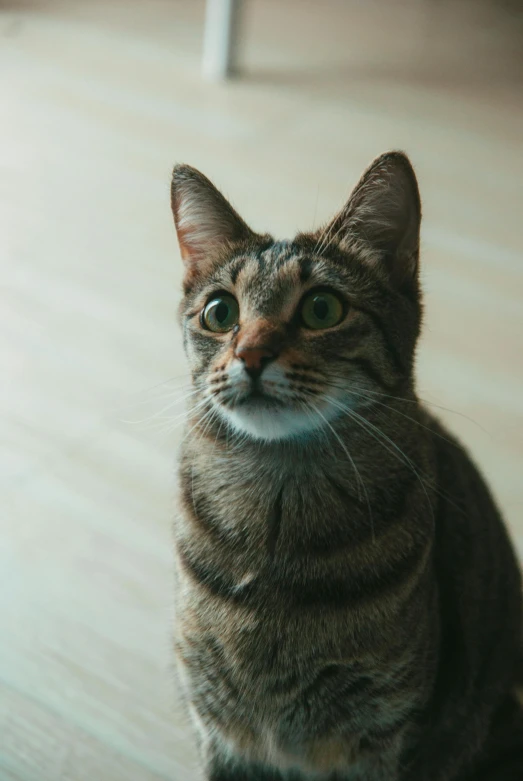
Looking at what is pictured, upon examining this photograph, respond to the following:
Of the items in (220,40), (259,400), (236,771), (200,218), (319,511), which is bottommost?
(236,771)

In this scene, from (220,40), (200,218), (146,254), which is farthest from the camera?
(220,40)

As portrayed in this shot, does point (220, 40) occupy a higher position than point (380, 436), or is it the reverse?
point (220, 40)

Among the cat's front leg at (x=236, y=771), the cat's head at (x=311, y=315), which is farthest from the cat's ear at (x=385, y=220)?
the cat's front leg at (x=236, y=771)

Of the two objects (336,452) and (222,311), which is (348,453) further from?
(222,311)

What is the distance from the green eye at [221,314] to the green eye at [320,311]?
7 cm

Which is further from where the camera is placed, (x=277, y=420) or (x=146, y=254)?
(x=146, y=254)

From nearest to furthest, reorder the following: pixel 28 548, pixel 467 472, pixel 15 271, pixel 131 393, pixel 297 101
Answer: pixel 467 472 → pixel 28 548 → pixel 131 393 → pixel 15 271 → pixel 297 101

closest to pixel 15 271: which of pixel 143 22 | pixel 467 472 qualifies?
pixel 467 472

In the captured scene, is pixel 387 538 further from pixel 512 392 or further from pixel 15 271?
pixel 15 271

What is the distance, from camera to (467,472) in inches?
40.6

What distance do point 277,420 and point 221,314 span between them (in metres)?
0.14

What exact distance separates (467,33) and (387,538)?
2.74m

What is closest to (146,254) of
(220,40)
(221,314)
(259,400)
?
(220,40)

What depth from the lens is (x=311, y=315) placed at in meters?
0.83
